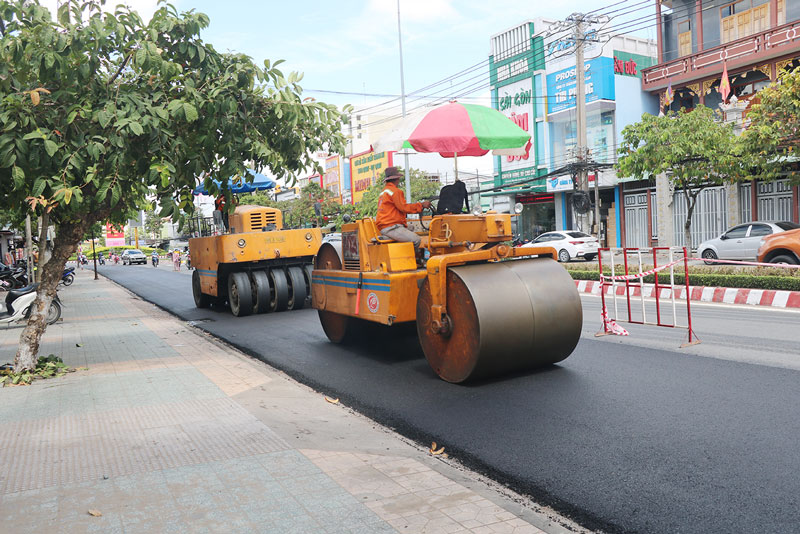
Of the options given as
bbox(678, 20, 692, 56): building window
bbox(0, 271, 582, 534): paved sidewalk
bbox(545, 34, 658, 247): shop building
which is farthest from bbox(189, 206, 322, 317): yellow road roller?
bbox(678, 20, 692, 56): building window

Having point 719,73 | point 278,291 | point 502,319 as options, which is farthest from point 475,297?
point 719,73

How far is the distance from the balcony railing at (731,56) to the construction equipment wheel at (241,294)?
807 inches

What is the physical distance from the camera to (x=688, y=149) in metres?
22.2

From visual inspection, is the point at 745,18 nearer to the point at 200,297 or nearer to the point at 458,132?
the point at 200,297

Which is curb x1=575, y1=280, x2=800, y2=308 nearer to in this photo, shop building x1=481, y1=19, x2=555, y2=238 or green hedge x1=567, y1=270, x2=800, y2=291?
green hedge x1=567, y1=270, x2=800, y2=291

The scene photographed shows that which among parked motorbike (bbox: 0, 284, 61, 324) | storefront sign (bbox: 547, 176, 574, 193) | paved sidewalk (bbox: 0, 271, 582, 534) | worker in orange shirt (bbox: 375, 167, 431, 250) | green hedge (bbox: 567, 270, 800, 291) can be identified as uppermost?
storefront sign (bbox: 547, 176, 574, 193)

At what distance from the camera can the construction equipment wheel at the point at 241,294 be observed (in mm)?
13781

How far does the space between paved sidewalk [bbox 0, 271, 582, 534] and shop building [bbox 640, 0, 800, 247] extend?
909 inches

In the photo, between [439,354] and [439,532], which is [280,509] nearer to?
[439,532]

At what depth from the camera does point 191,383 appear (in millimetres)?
7293

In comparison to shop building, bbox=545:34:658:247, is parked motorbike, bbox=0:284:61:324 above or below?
below

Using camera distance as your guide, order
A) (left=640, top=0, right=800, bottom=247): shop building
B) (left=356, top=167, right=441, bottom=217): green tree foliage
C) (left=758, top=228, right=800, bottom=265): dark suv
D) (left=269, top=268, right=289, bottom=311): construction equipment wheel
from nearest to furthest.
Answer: (left=758, top=228, right=800, bottom=265): dark suv, (left=269, top=268, right=289, bottom=311): construction equipment wheel, (left=640, top=0, right=800, bottom=247): shop building, (left=356, top=167, right=441, bottom=217): green tree foliage

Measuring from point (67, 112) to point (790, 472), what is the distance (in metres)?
7.45

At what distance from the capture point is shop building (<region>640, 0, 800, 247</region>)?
80.1ft
